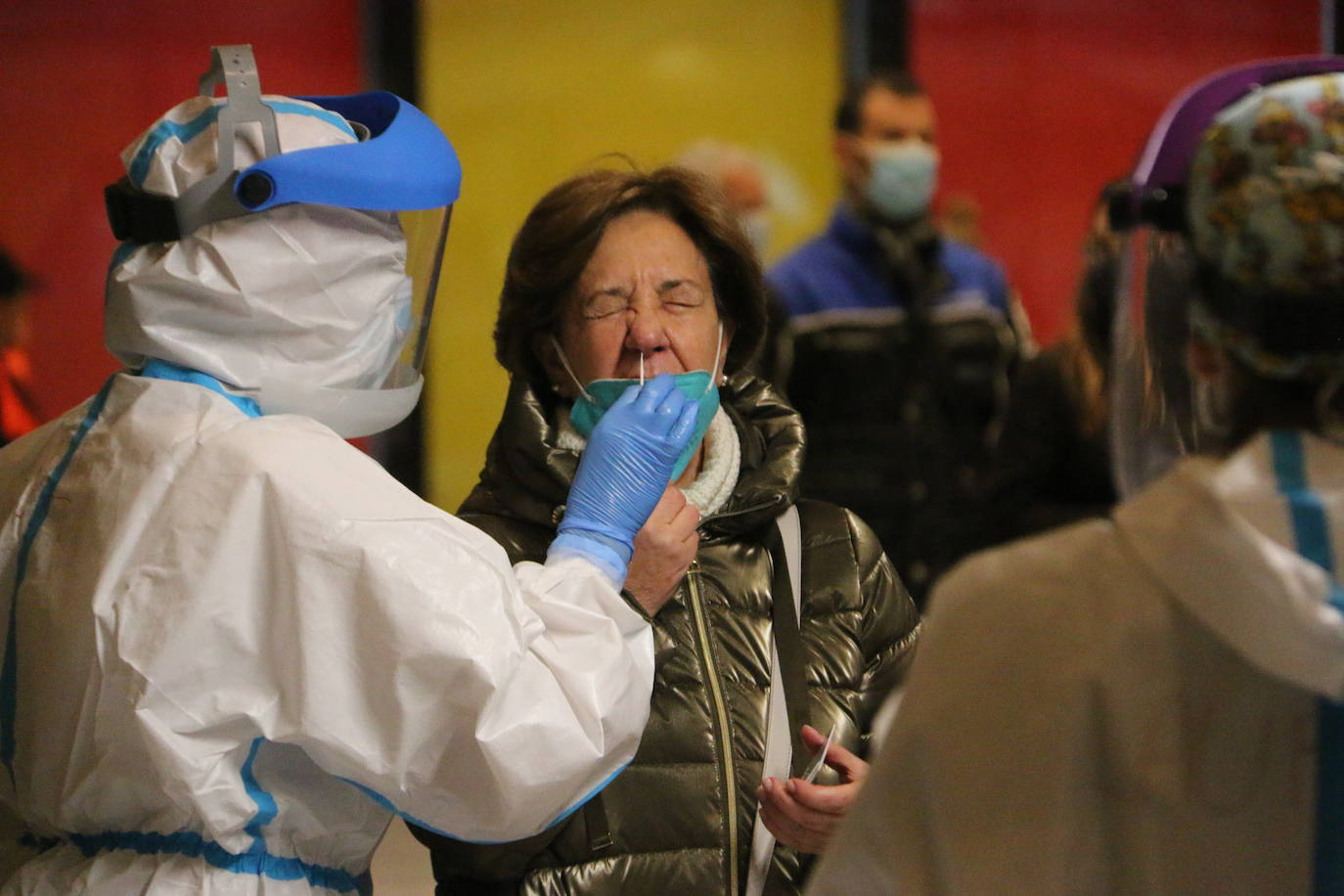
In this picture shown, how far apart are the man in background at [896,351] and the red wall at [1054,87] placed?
203 cm

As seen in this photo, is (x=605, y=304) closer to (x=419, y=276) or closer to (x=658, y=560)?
(x=419, y=276)

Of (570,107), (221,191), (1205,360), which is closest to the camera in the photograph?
(1205,360)

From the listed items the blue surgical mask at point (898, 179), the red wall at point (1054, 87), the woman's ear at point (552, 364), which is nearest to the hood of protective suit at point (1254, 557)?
the woman's ear at point (552, 364)

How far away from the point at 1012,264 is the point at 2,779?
558 cm

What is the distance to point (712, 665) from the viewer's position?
2133 millimetres

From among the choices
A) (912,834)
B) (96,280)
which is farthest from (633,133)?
(912,834)

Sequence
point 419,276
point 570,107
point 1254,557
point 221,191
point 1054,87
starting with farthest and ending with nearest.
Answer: point 1054,87 → point 570,107 → point 419,276 → point 221,191 → point 1254,557

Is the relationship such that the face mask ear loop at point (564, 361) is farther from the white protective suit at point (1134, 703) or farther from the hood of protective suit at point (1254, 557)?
the hood of protective suit at point (1254, 557)

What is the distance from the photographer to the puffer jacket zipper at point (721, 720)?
6.74 ft

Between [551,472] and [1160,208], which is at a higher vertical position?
[1160,208]

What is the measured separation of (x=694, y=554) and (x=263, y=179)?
753 mm

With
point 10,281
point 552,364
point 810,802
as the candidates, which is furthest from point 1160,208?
point 10,281

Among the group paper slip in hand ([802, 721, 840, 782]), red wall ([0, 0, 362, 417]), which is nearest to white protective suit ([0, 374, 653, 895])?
paper slip in hand ([802, 721, 840, 782])

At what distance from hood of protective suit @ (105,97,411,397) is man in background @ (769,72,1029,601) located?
8.28ft
